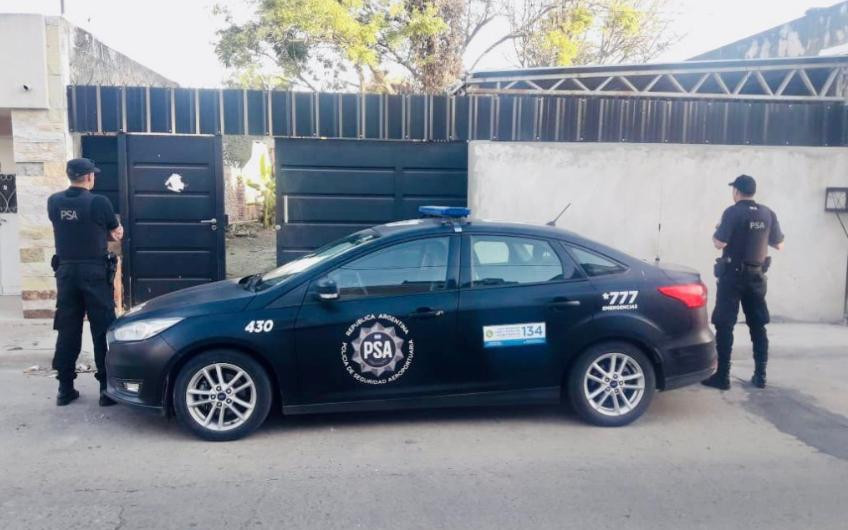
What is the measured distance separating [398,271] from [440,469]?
1.46 m

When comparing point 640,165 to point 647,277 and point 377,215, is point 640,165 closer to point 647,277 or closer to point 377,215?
point 377,215

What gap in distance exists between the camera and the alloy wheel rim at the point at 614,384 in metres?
5.65

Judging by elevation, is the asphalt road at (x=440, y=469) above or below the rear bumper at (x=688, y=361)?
below

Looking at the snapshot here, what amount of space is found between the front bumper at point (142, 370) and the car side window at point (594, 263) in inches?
118

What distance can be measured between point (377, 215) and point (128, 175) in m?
3.04

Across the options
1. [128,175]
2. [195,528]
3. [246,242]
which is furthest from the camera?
[246,242]

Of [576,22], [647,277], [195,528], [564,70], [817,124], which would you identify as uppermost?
[576,22]

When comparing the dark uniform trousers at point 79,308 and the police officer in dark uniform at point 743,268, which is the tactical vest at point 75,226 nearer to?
the dark uniform trousers at point 79,308

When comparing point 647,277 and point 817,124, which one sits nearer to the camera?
point 647,277

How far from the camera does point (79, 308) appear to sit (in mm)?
6113

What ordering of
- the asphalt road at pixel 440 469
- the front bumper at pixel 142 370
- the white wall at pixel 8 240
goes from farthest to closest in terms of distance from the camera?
the white wall at pixel 8 240
the front bumper at pixel 142 370
the asphalt road at pixel 440 469

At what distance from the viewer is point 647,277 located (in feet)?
19.0

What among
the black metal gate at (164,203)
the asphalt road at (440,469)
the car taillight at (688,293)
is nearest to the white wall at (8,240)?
the black metal gate at (164,203)

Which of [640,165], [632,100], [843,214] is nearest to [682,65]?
[632,100]
